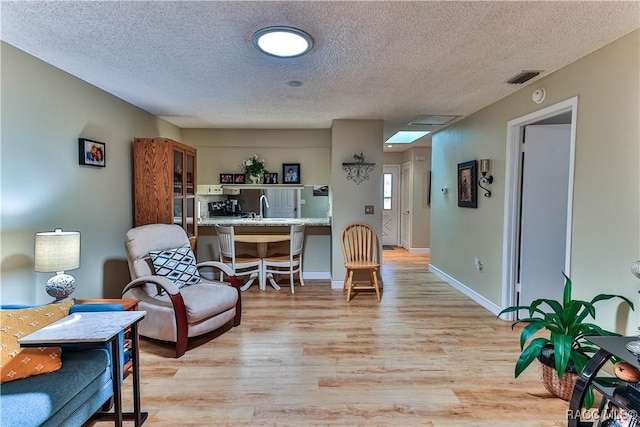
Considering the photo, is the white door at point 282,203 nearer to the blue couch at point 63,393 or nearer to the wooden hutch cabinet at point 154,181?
the wooden hutch cabinet at point 154,181

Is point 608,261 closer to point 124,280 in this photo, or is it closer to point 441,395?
point 441,395

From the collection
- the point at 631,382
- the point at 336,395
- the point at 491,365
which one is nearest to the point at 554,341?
the point at 631,382

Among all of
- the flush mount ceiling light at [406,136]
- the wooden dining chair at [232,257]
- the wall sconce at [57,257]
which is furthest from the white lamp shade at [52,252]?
the flush mount ceiling light at [406,136]

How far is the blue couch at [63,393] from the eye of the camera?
1247 millimetres

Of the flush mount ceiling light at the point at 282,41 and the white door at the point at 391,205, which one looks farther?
the white door at the point at 391,205

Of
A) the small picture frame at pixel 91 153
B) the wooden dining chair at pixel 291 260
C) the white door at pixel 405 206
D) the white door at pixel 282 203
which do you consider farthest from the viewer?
the white door at pixel 405 206

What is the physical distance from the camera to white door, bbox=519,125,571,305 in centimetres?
312

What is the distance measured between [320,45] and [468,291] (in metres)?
3.43

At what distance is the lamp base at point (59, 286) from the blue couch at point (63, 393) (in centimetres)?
62

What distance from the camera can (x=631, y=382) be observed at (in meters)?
1.45

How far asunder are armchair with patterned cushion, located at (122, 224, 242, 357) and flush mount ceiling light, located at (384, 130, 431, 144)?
3.65m

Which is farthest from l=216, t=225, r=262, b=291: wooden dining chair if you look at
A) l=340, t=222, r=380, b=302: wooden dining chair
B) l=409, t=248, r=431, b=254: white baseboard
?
l=409, t=248, r=431, b=254: white baseboard

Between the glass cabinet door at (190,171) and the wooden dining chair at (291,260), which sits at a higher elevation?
the glass cabinet door at (190,171)

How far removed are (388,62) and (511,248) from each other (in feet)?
7.36
